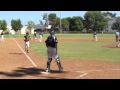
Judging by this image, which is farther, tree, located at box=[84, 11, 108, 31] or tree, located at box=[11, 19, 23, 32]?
tree, located at box=[11, 19, 23, 32]

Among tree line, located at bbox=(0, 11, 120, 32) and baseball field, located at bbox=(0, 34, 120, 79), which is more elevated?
tree line, located at bbox=(0, 11, 120, 32)

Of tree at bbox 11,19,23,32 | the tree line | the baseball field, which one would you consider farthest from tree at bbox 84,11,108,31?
the baseball field

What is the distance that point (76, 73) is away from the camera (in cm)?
1093

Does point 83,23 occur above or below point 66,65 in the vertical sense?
above

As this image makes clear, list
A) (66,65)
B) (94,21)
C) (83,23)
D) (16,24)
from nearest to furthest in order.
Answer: (66,65)
(94,21)
(16,24)
(83,23)

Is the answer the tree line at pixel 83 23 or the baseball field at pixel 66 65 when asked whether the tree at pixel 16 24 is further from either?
the baseball field at pixel 66 65

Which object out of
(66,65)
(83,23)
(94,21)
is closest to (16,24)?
(83,23)

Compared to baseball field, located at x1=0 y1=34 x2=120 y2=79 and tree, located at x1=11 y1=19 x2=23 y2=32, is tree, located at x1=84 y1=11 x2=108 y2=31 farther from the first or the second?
baseball field, located at x1=0 y1=34 x2=120 y2=79

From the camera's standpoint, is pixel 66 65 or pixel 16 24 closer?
pixel 66 65

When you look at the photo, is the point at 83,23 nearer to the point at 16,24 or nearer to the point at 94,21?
the point at 94,21

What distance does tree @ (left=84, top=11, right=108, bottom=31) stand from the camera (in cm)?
10511

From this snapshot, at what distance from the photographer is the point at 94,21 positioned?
10569 centimetres
